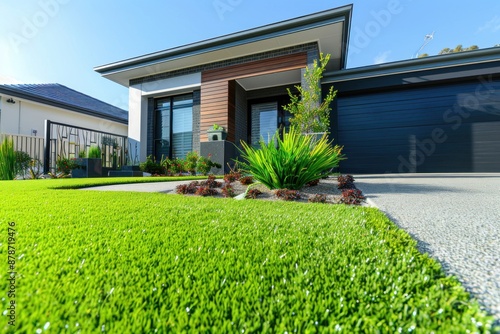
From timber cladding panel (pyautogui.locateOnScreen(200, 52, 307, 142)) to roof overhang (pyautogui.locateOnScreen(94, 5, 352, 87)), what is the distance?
43 centimetres

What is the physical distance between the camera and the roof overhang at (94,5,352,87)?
618 centimetres

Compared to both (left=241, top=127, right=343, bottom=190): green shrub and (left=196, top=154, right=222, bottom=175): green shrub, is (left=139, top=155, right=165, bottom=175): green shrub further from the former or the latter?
(left=241, top=127, right=343, bottom=190): green shrub

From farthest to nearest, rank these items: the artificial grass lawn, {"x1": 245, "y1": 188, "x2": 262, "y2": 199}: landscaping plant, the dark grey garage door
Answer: the dark grey garage door < {"x1": 245, "y1": 188, "x2": 262, "y2": 199}: landscaping plant < the artificial grass lawn

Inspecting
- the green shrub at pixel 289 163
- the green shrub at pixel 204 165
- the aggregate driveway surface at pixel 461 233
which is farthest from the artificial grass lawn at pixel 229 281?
the green shrub at pixel 204 165

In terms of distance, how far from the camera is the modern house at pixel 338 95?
7.11 metres

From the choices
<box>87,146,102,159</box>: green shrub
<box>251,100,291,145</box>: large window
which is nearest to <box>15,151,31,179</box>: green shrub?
<box>87,146,102,159</box>: green shrub

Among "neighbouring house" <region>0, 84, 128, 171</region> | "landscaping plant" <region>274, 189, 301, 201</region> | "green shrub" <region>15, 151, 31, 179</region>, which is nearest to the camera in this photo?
"landscaping plant" <region>274, 189, 301, 201</region>

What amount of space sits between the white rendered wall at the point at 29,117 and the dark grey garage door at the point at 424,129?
1355 centimetres

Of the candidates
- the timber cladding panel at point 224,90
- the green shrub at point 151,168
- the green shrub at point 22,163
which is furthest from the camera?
the green shrub at point 151,168

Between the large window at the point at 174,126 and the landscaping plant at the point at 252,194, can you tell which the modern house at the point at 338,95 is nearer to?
the large window at the point at 174,126

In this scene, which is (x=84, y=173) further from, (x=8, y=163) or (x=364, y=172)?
(x=364, y=172)

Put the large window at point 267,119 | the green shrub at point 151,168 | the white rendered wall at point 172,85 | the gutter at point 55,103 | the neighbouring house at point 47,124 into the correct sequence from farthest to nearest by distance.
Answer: the gutter at point 55,103, the large window at point 267,119, the white rendered wall at point 172,85, the neighbouring house at point 47,124, the green shrub at point 151,168

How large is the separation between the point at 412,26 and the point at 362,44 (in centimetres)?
Answer: 304

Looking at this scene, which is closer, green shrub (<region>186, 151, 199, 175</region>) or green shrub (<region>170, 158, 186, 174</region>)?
green shrub (<region>186, 151, 199, 175</region>)
